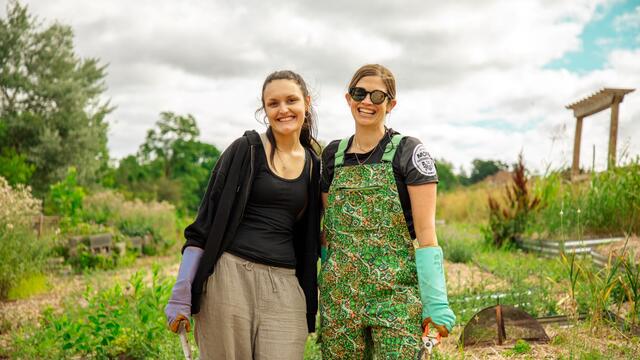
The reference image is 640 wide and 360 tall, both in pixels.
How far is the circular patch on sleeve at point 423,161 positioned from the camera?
239 cm

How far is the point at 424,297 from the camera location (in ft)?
7.69

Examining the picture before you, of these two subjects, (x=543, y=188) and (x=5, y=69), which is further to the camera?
(x=5, y=69)

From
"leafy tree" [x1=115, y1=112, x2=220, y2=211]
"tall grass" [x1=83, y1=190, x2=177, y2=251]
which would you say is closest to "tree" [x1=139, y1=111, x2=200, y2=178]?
"leafy tree" [x1=115, y1=112, x2=220, y2=211]

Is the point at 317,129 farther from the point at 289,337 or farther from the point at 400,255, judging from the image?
the point at 289,337

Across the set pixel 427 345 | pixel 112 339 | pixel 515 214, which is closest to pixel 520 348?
pixel 427 345

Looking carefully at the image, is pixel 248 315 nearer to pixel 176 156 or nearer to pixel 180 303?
pixel 180 303

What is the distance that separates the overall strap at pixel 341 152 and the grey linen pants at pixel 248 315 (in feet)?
1.78

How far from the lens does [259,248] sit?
251cm

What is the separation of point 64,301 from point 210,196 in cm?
488

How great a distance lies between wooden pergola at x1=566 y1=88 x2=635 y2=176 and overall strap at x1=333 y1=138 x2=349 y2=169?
849cm

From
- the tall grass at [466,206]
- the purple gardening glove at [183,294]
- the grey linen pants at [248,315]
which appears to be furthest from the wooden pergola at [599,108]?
the purple gardening glove at [183,294]

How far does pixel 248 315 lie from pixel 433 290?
801mm

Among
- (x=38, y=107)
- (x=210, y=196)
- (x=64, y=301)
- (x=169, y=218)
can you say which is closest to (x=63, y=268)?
(x=64, y=301)

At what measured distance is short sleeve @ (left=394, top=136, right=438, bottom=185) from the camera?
93.8 inches
